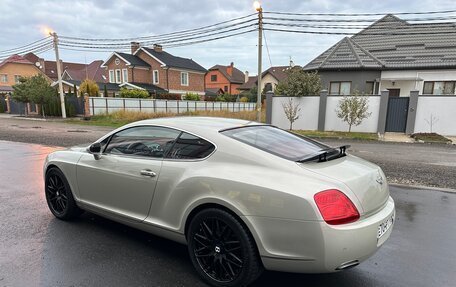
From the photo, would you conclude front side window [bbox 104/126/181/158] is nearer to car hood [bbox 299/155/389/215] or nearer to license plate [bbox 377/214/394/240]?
car hood [bbox 299/155/389/215]

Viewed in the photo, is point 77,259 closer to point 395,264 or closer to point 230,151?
point 230,151

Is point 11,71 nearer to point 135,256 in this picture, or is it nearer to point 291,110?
point 291,110

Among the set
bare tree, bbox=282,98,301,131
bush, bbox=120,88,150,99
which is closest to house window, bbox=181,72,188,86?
bush, bbox=120,88,150,99

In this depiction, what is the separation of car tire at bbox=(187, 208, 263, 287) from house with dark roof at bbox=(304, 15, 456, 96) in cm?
2039

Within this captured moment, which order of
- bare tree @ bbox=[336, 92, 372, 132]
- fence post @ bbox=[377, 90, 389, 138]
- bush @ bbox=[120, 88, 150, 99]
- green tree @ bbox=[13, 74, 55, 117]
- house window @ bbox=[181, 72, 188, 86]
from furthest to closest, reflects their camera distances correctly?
house window @ bbox=[181, 72, 188, 86], bush @ bbox=[120, 88, 150, 99], green tree @ bbox=[13, 74, 55, 117], fence post @ bbox=[377, 90, 389, 138], bare tree @ bbox=[336, 92, 372, 132]

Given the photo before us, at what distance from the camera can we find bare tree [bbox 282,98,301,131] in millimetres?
17625

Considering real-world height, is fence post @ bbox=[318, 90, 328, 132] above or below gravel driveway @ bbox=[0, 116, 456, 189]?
above

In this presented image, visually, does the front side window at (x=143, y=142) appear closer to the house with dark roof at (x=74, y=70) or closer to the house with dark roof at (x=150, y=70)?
the house with dark roof at (x=150, y=70)

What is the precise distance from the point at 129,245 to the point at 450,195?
17.8 ft

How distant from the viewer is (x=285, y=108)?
17.9 m

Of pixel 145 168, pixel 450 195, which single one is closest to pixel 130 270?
pixel 145 168

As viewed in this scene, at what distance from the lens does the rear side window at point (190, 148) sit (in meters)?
3.04

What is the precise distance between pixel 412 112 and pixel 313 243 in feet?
51.9

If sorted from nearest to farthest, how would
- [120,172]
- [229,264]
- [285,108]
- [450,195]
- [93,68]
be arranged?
[229,264] → [120,172] → [450,195] → [285,108] → [93,68]
